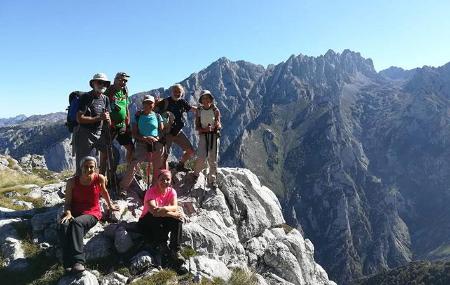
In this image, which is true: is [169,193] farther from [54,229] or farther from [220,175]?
[220,175]

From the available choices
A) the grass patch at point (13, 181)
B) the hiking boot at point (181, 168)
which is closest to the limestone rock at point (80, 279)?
the hiking boot at point (181, 168)

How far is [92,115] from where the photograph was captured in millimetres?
16953

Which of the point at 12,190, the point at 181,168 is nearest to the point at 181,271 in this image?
the point at 181,168

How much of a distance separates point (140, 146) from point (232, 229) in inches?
233

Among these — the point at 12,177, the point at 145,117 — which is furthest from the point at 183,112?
the point at 12,177

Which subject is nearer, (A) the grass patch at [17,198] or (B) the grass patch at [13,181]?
(A) the grass patch at [17,198]

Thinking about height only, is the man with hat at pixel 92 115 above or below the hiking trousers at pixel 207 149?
above

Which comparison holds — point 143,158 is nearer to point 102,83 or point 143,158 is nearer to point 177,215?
point 102,83

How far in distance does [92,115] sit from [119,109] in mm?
1995

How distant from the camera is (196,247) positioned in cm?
1675

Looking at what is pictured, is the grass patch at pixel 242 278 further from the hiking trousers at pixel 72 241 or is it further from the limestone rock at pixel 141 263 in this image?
the hiking trousers at pixel 72 241

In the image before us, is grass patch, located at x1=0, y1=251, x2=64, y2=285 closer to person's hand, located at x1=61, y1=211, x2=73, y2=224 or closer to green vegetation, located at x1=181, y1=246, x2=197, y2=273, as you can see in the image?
person's hand, located at x1=61, y1=211, x2=73, y2=224

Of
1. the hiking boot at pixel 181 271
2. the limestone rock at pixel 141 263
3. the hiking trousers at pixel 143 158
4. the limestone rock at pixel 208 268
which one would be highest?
the hiking trousers at pixel 143 158

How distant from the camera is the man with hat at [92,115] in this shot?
16.7 metres
